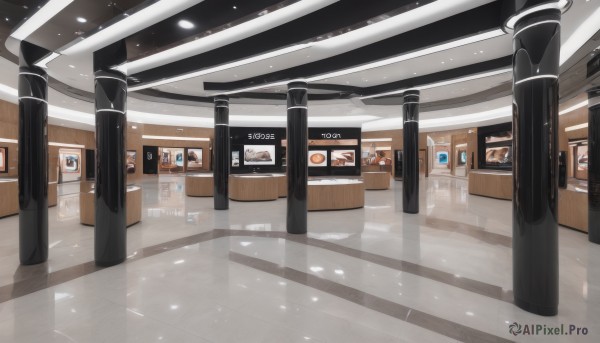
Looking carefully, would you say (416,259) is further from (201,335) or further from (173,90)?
(173,90)

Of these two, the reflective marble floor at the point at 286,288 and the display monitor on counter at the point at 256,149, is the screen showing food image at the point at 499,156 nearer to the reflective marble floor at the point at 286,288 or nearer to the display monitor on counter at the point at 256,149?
the reflective marble floor at the point at 286,288

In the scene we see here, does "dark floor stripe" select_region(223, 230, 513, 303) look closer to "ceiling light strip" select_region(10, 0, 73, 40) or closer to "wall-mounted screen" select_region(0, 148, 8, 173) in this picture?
"ceiling light strip" select_region(10, 0, 73, 40)

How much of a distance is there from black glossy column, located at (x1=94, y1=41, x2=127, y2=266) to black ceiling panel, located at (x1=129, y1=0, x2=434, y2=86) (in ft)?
5.47

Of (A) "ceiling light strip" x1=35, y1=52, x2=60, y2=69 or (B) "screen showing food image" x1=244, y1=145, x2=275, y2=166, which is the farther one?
(B) "screen showing food image" x1=244, y1=145, x2=275, y2=166

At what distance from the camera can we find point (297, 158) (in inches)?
249

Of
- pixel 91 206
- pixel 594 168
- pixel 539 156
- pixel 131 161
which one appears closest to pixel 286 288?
pixel 539 156

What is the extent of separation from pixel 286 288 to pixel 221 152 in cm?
659

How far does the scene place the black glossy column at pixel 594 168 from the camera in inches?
217

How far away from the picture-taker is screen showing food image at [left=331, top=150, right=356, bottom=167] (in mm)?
17953

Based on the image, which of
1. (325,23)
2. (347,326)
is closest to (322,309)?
(347,326)

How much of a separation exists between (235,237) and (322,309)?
10.7ft

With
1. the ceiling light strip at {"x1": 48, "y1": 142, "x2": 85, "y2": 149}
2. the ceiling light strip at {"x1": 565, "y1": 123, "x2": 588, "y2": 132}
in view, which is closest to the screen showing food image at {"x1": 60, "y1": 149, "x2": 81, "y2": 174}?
the ceiling light strip at {"x1": 48, "y1": 142, "x2": 85, "y2": 149}

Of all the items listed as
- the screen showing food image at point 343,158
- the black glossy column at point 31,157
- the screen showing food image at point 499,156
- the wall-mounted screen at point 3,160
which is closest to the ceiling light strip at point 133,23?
the black glossy column at point 31,157

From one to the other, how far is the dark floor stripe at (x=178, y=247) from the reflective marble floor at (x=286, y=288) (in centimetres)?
2
